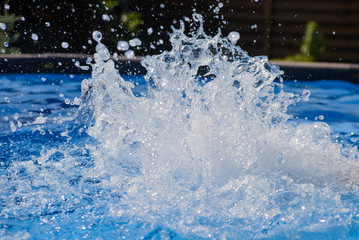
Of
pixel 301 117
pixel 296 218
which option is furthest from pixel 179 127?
pixel 301 117

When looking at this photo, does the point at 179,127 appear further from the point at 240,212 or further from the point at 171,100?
the point at 240,212

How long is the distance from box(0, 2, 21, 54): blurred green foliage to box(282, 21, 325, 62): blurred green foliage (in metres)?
5.00

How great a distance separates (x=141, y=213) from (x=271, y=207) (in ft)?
2.16

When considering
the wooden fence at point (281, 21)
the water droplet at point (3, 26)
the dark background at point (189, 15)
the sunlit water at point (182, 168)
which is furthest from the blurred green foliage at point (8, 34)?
the sunlit water at point (182, 168)

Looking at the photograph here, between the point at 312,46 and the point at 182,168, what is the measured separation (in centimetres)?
589

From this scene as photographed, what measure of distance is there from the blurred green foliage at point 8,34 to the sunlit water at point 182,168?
171 inches

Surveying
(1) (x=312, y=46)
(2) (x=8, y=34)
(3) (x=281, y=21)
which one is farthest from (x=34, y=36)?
(1) (x=312, y=46)

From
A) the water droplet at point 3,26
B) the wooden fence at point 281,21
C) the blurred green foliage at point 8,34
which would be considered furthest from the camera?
the wooden fence at point 281,21

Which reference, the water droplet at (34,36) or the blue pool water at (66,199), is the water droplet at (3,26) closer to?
the water droplet at (34,36)

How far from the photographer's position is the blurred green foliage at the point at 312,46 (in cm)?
787

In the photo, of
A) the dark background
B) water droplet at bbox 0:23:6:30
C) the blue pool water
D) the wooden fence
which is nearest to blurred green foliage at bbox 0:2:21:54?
water droplet at bbox 0:23:6:30

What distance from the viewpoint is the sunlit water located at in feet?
7.14

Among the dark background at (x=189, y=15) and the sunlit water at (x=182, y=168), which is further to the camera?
the dark background at (x=189, y=15)

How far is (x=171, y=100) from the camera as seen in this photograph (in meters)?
2.98
